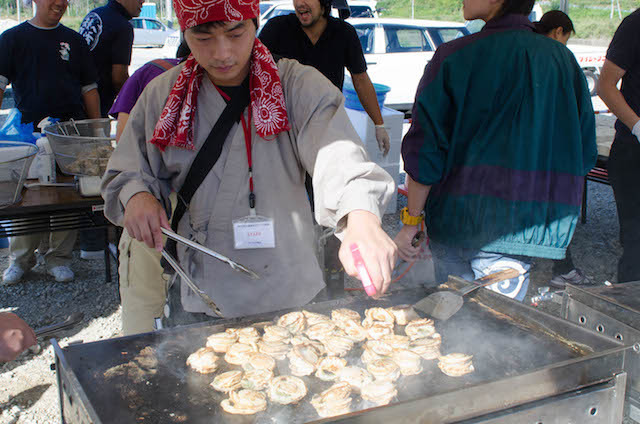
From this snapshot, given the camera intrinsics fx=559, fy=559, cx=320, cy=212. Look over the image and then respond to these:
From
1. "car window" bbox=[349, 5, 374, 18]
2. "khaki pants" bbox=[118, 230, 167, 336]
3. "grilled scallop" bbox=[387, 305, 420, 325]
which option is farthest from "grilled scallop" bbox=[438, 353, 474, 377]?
"car window" bbox=[349, 5, 374, 18]

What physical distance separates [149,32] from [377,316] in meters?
21.2

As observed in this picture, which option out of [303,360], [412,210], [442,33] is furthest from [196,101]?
[442,33]

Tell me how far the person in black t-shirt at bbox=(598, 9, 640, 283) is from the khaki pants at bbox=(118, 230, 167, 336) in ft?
9.02

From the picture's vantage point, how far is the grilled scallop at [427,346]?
1.73 m

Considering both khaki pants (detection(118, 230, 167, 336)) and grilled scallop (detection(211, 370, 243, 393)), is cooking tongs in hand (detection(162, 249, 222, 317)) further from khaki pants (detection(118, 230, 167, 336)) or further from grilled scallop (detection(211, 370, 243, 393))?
khaki pants (detection(118, 230, 167, 336))

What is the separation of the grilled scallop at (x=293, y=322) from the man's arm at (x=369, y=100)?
3.10 metres

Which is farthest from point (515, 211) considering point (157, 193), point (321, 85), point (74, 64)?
point (74, 64)

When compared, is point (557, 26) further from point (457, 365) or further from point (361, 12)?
point (361, 12)

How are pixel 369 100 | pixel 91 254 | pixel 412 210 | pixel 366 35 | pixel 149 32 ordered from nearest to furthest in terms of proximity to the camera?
pixel 412 210 < pixel 369 100 < pixel 91 254 < pixel 366 35 < pixel 149 32

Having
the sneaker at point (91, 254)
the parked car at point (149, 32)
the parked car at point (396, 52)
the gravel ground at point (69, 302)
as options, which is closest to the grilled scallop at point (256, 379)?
the gravel ground at point (69, 302)

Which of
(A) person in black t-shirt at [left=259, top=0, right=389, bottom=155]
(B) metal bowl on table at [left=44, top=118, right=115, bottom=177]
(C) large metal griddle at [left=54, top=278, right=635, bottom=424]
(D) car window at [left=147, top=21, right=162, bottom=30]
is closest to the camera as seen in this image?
(C) large metal griddle at [left=54, top=278, right=635, bottom=424]

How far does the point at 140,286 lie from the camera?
8.97 feet

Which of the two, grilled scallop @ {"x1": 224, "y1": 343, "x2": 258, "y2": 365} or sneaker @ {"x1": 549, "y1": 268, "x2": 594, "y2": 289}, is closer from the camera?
grilled scallop @ {"x1": 224, "y1": 343, "x2": 258, "y2": 365}

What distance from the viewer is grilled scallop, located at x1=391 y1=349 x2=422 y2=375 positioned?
168 cm
